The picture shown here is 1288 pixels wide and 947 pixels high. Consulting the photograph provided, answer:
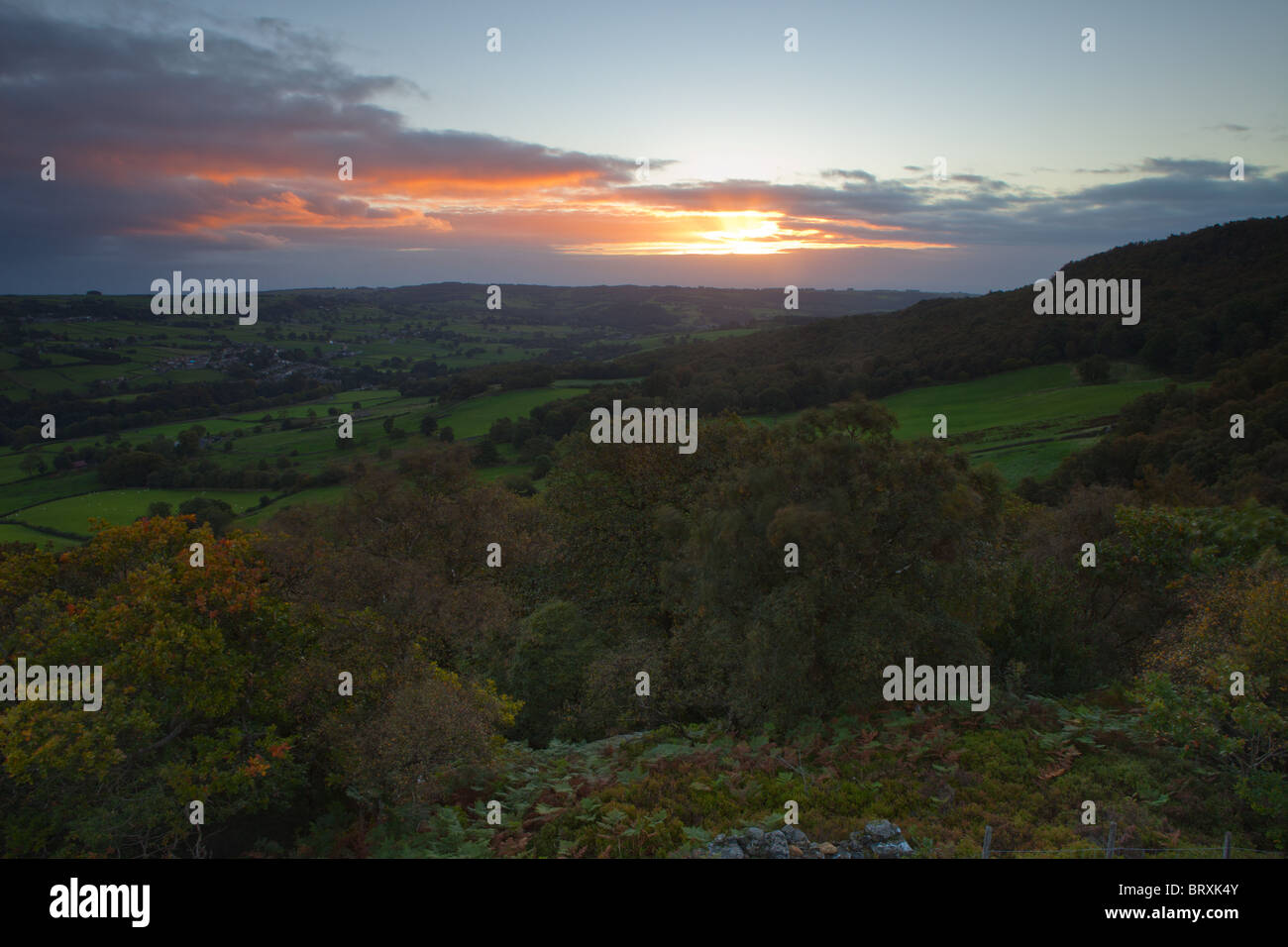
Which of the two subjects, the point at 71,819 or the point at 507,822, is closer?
the point at 71,819

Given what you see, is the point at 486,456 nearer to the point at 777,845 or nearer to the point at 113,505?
the point at 113,505

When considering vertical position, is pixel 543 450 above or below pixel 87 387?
below

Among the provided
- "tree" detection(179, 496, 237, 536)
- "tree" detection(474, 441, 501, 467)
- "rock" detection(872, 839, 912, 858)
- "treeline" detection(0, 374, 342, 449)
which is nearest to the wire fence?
"rock" detection(872, 839, 912, 858)

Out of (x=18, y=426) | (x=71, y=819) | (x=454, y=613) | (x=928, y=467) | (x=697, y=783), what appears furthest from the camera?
(x=18, y=426)

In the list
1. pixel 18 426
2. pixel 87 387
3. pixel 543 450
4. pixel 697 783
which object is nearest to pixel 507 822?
pixel 697 783

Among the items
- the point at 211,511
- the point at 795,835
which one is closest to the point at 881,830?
the point at 795,835
